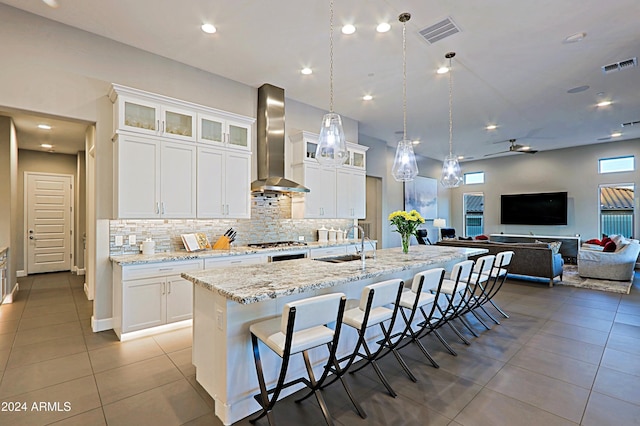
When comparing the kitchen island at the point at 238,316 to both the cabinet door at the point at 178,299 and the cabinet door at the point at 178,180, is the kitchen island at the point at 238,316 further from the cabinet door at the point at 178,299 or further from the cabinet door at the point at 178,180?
the cabinet door at the point at 178,180

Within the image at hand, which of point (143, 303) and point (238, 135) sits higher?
point (238, 135)

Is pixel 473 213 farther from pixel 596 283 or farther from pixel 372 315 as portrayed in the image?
pixel 372 315

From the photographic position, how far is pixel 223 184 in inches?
177

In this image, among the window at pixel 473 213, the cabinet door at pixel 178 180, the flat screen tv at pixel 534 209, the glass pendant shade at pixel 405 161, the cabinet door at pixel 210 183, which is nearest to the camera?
the cabinet door at pixel 178 180

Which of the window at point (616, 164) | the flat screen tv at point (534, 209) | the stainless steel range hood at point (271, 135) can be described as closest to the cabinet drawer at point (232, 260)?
the stainless steel range hood at point (271, 135)

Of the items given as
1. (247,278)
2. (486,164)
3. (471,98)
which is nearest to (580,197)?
(486,164)

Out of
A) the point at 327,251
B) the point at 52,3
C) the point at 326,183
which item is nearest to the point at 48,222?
the point at 52,3

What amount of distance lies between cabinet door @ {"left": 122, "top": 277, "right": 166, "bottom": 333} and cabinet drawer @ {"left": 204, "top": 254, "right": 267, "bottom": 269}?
1.84 ft

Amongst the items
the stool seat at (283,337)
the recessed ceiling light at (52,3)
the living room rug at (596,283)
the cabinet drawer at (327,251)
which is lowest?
the living room rug at (596,283)

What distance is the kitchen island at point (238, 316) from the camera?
6.68ft

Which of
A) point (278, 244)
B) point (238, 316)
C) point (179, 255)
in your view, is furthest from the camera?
point (278, 244)

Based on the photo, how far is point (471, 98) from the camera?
5.66m

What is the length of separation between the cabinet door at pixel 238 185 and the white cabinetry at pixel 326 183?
1.11 m

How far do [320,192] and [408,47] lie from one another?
2772mm
